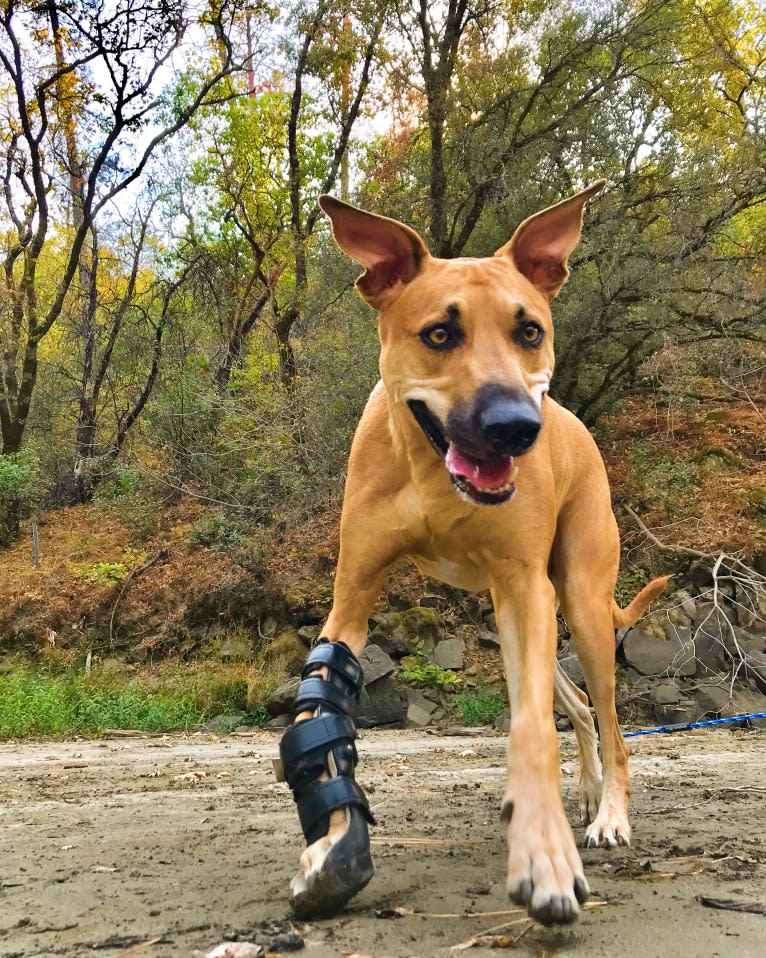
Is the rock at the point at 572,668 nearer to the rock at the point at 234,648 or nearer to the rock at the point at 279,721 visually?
the rock at the point at 279,721

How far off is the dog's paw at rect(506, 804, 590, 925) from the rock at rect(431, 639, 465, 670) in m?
8.58

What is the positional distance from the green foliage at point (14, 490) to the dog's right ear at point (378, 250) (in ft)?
52.6

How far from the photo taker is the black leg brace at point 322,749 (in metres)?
2.41

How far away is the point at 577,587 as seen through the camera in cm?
366

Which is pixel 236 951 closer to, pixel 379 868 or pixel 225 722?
pixel 379 868

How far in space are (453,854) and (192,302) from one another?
18612 millimetres

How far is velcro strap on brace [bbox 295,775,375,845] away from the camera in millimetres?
2389

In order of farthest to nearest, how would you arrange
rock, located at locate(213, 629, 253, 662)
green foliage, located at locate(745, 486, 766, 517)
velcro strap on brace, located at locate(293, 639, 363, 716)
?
rock, located at locate(213, 629, 253, 662)
green foliage, located at locate(745, 486, 766, 517)
velcro strap on brace, located at locate(293, 639, 363, 716)

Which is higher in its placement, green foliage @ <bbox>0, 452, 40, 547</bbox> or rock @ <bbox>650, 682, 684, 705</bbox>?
green foliage @ <bbox>0, 452, 40, 547</bbox>

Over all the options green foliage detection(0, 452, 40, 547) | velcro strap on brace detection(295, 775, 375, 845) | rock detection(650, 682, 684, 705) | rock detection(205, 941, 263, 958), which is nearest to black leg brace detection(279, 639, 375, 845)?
velcro strap on brace detection(295, 775, 375, 845)

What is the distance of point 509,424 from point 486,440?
9cm

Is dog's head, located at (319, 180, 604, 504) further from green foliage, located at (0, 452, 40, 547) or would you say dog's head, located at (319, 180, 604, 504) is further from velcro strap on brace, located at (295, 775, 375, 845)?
green foliage, located at (0, 452, 40, 547)

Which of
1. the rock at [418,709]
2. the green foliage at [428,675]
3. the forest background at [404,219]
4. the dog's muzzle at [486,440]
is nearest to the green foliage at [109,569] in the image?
the forest background at [404,219]

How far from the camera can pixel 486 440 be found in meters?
2.44
